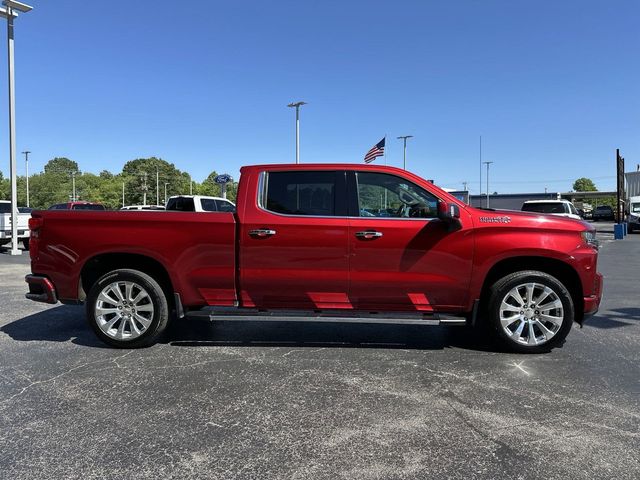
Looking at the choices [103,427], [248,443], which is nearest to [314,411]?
[248,443]

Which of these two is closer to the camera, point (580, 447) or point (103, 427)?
point (580, 447)

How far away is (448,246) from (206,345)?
2.78m

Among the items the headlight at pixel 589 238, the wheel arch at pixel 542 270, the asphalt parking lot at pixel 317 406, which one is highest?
the headlight at pixel 589 238

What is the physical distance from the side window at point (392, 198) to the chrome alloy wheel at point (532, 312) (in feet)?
3.83

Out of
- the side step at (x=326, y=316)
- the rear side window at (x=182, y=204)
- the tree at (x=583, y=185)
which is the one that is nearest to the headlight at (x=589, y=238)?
the side step at (x=326, y=316)

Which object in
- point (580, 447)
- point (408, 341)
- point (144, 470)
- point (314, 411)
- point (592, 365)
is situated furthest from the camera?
point (408, 341)

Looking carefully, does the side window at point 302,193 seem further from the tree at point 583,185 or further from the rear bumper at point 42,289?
the tree at point 583,185

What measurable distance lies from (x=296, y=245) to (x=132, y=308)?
1.87 m

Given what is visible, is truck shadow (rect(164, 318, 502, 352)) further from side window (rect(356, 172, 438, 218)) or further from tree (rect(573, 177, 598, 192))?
tree (rect(573, 177, 598, 192))

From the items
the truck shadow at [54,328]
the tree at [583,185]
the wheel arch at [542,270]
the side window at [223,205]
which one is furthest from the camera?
the tree at [583,185]

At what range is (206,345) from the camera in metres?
5.27

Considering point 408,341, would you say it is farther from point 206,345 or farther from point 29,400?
point 29,400

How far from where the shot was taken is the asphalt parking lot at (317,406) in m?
2.86

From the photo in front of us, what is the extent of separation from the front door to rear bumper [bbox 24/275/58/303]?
320 cm
